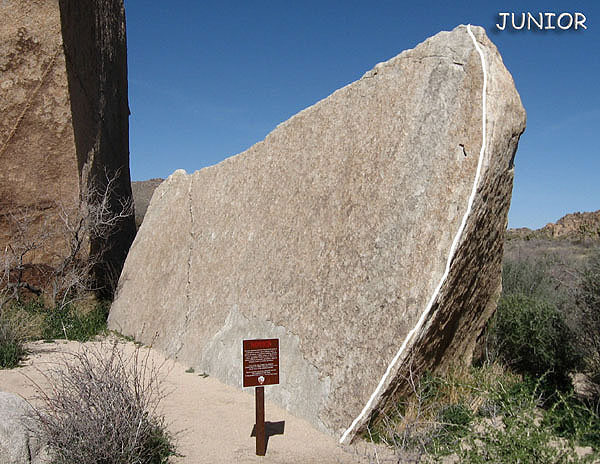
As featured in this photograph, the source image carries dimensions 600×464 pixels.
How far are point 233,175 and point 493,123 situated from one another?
406 cm

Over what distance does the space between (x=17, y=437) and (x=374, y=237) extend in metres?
3.23

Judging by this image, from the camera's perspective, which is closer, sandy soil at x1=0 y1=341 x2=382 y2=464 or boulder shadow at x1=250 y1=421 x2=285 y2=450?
sandy soil at x1=0 y1=341 x2=382 y2=464

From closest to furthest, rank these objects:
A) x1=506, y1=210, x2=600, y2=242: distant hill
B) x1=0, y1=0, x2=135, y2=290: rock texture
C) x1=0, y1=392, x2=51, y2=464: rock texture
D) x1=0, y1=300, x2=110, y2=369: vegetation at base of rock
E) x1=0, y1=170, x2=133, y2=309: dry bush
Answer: x1=0, y1=392, x2=51, y2=464: rock texture, x1=0, y1=300, x2=110, y2=369: vegetation at base of rock, x1=0, y1=0, x2=135, y2=290: rock texture, x1=0, y1=170, x2=133, y2=309: dry bush, x1=506, y1=210, x2=600, y2=242: distant hill

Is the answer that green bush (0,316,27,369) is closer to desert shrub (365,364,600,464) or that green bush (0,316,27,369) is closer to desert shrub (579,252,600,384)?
Answer: desert shrub (365,364,600,464)

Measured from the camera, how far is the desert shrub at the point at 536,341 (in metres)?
6.46

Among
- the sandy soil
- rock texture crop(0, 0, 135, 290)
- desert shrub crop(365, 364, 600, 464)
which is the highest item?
rock texture crop(0, 0, 135, 290)

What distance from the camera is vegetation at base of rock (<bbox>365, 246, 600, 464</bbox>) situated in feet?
11.9

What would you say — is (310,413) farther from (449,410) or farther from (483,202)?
(483,202)

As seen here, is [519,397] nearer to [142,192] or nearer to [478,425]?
[478,425]

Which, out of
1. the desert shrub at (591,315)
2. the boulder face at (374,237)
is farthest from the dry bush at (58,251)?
the desert shrub at (591,315)

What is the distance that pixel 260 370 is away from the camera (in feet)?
14.6

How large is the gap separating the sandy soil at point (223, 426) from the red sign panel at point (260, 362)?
1.85 feet

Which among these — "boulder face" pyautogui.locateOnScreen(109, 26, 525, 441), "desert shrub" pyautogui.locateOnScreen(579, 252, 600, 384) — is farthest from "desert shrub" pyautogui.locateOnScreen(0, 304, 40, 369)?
"desert shrub" pyautogui.locateOnScreen(579, 252, 600, 384)

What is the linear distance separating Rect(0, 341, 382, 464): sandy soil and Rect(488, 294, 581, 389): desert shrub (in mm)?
2733
